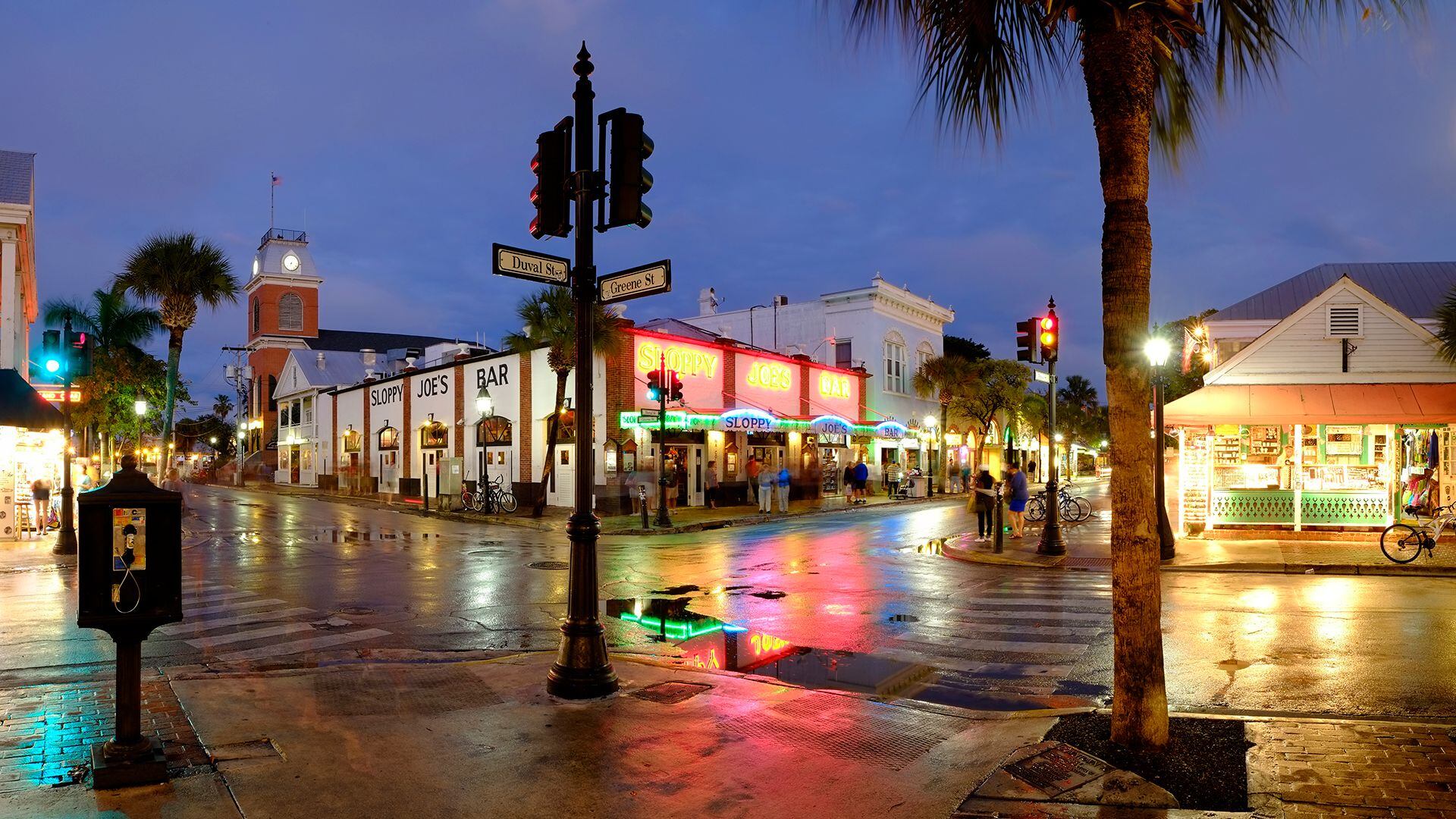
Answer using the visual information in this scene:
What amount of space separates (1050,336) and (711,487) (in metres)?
18.2

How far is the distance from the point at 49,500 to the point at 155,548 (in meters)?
23.5

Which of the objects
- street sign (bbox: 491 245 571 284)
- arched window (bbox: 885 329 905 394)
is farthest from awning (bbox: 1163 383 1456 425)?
arched window (bbox: 885 329 905 394)

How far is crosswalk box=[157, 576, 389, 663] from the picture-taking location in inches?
365

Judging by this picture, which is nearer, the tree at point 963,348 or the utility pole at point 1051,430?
the utility pole at point 1051,430

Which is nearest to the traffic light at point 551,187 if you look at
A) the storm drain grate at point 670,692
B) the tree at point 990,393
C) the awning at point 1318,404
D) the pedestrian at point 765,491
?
the storm drain grate at point 670,692

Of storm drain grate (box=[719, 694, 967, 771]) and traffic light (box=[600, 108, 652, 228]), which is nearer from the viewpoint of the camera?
storm drain grate (box=[719, 694, 967, 771])

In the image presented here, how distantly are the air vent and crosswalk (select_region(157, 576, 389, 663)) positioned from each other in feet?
63.8

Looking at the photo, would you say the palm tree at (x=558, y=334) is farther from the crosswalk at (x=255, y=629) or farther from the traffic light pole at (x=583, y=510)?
the traffic light pole at (x=583, y=510)

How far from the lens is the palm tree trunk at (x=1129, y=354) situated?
17.2ft

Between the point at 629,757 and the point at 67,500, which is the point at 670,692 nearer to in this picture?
the point at 629,757

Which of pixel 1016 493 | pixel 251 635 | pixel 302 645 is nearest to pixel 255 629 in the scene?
pixel 251 635

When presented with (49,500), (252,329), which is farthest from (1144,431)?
(252,329)

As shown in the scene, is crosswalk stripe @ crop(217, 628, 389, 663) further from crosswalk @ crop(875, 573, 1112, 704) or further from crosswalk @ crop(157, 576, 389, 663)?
crosswalk @ crop(875, 573, 1112, 704)

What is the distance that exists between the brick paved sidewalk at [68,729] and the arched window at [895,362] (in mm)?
40592
